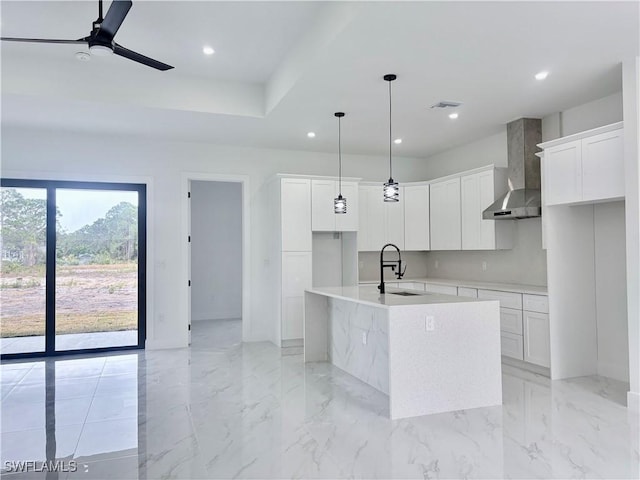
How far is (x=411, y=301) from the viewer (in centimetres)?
388

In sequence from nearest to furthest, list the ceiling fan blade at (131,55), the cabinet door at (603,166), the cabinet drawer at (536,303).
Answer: the ceiling fan blade at (131,55) → the cabinet door at (603,166) → the cabinet drawer at (536,303)

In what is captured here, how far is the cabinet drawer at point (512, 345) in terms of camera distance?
507 cm

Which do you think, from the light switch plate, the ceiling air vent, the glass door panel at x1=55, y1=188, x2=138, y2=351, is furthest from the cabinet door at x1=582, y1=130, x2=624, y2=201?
the glass door panel at x1=55, y1=188, x2=138, y2=351

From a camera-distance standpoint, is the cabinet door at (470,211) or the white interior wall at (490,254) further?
the cabinet door at (470,211)

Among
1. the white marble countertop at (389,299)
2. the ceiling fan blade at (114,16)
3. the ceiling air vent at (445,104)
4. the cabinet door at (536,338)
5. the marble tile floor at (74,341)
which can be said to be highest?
the ceiling air vent at (445,104)

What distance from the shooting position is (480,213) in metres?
6.04

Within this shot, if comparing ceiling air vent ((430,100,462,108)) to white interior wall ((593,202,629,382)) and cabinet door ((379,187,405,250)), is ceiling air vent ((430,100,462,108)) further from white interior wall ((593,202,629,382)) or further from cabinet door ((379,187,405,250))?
cabinet door ((379,187,405,250))

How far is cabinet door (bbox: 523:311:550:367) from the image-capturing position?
4734mm

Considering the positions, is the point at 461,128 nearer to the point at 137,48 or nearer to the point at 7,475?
the point at 137,48

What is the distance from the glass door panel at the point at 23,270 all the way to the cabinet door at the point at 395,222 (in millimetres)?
4800

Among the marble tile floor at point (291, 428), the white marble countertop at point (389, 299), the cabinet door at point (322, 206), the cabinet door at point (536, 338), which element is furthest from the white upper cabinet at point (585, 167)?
the cabinet door at point (322, 206)

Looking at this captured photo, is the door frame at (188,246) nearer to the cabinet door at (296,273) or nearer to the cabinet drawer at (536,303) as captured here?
the cabinet door at (296,273)

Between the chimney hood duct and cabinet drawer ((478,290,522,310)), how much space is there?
90 cm

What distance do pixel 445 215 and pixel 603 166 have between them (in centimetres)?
271
